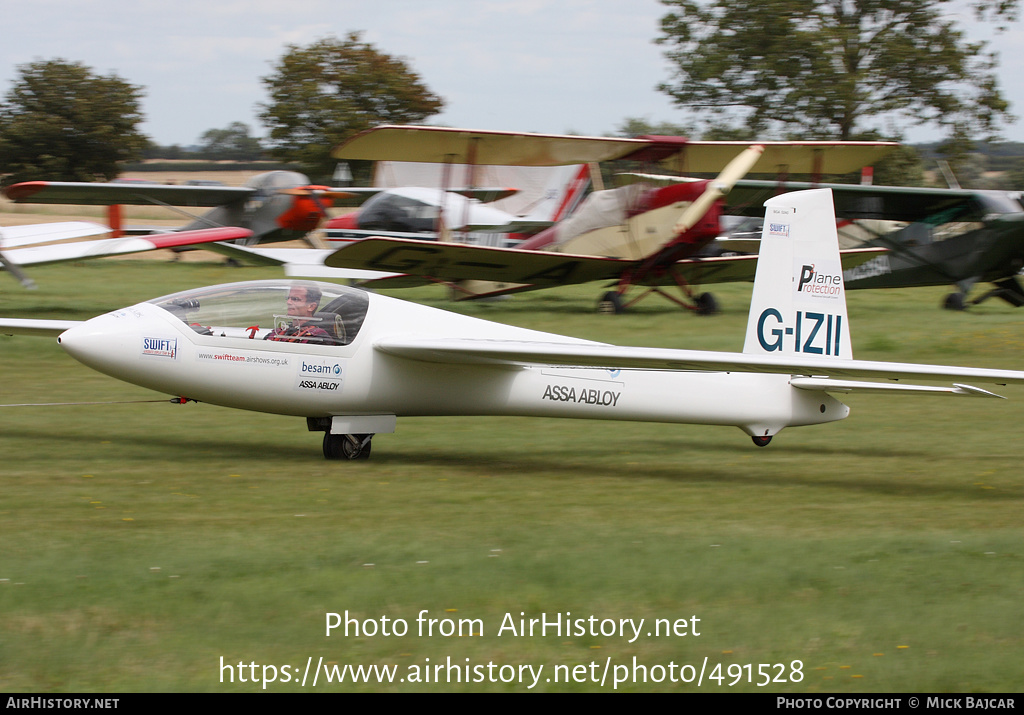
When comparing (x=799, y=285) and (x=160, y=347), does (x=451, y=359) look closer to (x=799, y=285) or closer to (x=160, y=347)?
(x=160, y=347)

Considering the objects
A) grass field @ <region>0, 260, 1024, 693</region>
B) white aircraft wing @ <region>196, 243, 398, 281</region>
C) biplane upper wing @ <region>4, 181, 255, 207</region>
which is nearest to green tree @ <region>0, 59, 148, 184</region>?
biplane upper wing @ <region>4, 181, 255, 207</region>

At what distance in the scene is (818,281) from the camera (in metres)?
10.1

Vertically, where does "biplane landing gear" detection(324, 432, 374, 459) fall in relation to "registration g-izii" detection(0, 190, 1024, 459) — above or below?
below

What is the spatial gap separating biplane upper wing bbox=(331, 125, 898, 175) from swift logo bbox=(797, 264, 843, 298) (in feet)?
34.3

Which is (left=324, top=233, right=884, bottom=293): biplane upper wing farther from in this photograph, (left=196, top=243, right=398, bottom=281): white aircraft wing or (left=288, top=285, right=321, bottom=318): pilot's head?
(left=288, top=285, right=321, bottom=318): pilot's head

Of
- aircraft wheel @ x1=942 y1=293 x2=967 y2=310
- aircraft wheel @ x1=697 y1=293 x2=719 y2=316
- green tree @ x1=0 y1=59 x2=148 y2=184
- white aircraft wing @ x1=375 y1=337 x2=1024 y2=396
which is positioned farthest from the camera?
green tree @ x1=0 y1=59 x2=148 y2=184

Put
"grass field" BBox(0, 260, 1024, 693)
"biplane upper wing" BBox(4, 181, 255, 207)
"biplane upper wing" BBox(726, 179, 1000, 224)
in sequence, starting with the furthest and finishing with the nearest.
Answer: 1. "biplane upper wing" BBox(4, 181, 255, 207)
2. "biplane upper wing" BBox(726, 179, 1000, 224)
3. "grass field" BBox(0, 260, 1024, 693)

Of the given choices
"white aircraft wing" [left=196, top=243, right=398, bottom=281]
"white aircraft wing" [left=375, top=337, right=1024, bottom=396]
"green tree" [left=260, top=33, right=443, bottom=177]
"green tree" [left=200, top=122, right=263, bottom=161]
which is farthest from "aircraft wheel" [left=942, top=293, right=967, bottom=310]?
"green tree" [left=200, top=122, right=263, bottom=161]

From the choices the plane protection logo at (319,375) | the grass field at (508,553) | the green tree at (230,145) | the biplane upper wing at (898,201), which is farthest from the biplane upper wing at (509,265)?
the green tree at (230,145)

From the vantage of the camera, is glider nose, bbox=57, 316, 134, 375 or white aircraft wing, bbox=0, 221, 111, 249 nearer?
glider nose, bbox=57, 316, 134, 375

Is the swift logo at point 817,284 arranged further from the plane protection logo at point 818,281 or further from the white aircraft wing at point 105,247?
the white aircraft wing at point 105,247

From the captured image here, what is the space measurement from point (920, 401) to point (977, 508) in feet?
19.8

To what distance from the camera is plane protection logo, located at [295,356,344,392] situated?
30.0ft
